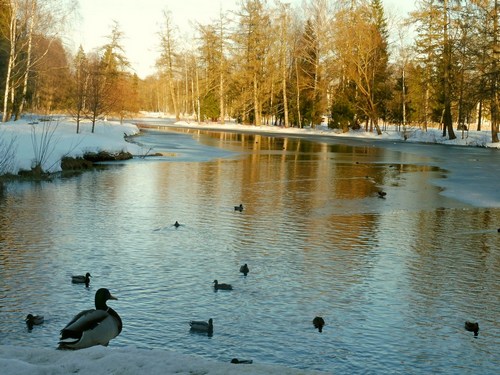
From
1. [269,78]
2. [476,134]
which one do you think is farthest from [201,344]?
[269,78]

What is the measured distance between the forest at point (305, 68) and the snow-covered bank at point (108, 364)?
36.7 meters

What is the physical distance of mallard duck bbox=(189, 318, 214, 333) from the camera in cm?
758

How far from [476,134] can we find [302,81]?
74.6 feet

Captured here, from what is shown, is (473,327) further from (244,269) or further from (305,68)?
(305,68)

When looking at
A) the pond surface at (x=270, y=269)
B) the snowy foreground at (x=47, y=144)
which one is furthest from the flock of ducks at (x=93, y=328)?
the snowy foreground at (x=47, y=144)

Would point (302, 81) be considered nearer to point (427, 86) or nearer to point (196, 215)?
point (427, 86)

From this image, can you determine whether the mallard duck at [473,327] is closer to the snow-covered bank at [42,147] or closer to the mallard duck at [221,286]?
the mallard duck at [221,286]

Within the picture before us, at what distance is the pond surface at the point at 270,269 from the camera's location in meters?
7.39

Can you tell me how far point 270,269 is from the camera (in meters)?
10.9

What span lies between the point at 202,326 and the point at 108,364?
246 centimetres

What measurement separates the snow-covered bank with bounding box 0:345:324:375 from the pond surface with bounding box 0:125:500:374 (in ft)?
4.58

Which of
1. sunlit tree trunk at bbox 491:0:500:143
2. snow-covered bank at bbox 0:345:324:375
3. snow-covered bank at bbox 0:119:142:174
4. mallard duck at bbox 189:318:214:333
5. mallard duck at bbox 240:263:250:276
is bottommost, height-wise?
mallard duck at bbox 189:318:214:333

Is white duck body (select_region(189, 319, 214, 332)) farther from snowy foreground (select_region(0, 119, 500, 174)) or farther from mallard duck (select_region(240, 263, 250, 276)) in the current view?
snowy foreground (select_region(0, 119, 500, 174))

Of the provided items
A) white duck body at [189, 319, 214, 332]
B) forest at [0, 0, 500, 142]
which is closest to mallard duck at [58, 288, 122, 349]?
white duck body at [189, 319, 214, 332]
